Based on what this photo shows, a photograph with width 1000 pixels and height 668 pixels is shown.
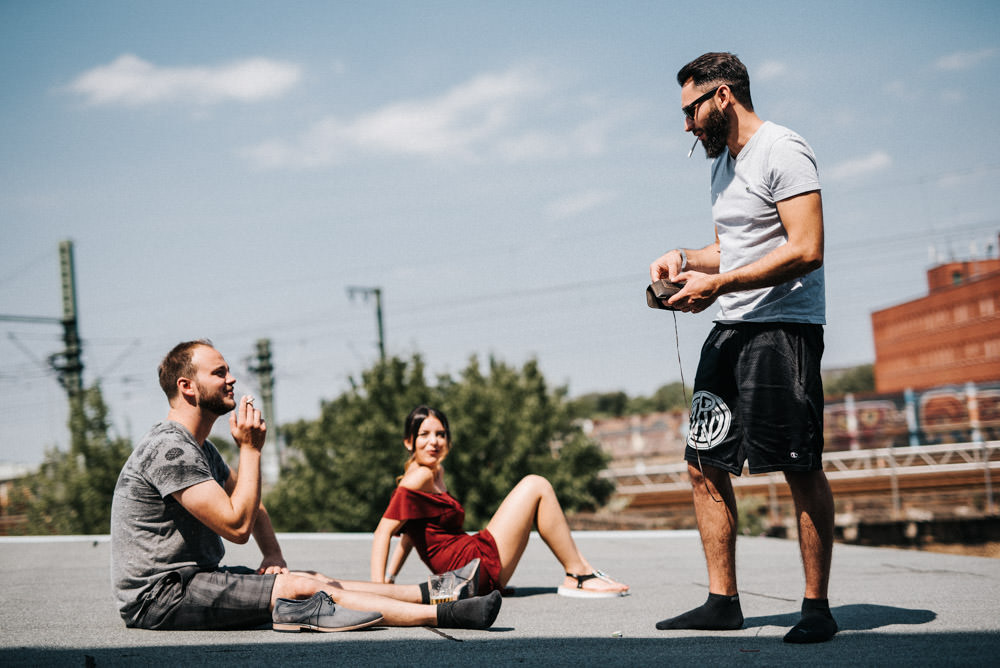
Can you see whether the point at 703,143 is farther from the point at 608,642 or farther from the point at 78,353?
the point at 78,353

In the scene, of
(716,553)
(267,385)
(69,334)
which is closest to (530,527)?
(716,553)

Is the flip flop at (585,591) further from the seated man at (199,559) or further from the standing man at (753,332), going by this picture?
the seated man at (199,559)

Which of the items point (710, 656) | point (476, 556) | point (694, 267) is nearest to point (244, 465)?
point (476, 556)

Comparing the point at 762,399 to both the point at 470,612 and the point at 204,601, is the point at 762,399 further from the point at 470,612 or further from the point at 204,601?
the point at 204,601

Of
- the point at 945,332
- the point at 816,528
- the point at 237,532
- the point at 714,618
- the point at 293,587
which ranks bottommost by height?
the point at 714,618

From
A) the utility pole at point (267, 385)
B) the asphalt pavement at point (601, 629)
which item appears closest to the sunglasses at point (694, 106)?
the asphalt pavement at point (601, 629)

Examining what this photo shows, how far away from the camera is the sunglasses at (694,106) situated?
3494mm

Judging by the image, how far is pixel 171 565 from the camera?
345 centimetres

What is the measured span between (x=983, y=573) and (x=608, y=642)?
3215 millimetres

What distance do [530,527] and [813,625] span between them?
1.74 m

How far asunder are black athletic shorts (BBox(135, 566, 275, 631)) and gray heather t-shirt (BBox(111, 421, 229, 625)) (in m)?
0.04

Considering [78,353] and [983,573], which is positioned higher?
[78,353]

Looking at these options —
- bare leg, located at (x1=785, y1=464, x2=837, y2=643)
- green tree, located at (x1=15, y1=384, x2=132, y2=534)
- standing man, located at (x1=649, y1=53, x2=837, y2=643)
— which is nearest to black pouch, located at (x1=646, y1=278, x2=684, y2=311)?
standing man, located at (x1=649, y1=53, x2=837, y2=643)

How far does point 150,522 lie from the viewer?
343cm
